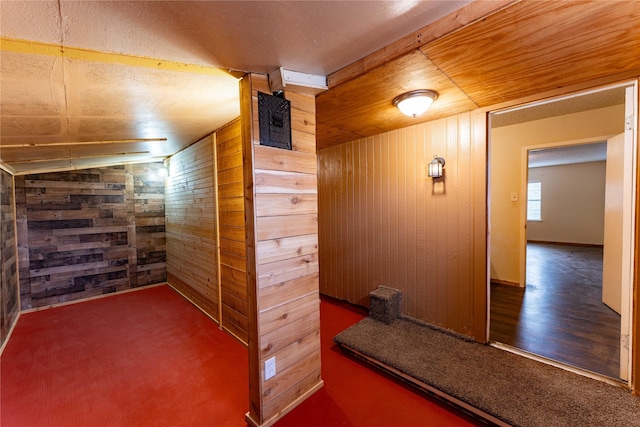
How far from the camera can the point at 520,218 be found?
3.76 m

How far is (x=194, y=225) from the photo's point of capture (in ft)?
11.1

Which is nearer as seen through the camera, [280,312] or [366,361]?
[280,312]

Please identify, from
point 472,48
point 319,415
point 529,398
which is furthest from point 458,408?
point 472,48

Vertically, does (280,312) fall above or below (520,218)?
below

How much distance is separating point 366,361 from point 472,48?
2.35 metres

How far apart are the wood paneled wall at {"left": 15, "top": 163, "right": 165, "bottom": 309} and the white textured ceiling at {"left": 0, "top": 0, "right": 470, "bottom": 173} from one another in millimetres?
2252

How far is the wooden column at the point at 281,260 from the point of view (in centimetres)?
152

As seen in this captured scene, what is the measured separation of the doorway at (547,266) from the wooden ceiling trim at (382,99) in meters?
0.58

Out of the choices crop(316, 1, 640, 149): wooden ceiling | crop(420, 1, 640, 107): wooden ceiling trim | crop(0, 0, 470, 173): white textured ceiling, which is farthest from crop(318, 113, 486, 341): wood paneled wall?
crop(0, 0, 470, 173): white textured ceiling

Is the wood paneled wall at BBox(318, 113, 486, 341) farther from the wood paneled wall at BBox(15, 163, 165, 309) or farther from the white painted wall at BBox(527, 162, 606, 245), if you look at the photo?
the white painted wall at BBox(527, 162, 606, 245)

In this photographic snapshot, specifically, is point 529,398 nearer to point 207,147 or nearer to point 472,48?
point 472,48

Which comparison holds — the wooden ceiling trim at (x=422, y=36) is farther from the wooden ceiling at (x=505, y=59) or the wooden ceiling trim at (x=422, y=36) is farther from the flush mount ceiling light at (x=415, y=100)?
the flush mount ceiling light at (x=415, y=100)

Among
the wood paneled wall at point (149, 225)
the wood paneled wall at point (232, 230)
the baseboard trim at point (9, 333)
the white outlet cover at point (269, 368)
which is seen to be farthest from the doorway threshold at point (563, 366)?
the wood paneled wall at point (149, 225)

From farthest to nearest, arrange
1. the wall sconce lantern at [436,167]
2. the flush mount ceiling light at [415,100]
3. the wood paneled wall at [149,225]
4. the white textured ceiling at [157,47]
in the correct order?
1. the wood paneled wall at [149,225]
2. the wall sconce lantern at [436,167]
3. the flush mount ceiling light at [415,100]
4. the white textured ceiling at [157,47]
